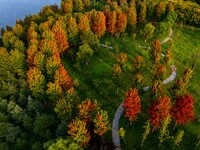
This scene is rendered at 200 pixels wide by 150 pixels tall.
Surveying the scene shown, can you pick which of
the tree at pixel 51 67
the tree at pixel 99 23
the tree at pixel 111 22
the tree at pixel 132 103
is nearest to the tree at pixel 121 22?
the tree at pixel 111 22

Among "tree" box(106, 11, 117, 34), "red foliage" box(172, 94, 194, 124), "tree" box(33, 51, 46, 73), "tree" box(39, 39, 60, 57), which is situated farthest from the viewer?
"tree" box(106, 11, 117, 34)

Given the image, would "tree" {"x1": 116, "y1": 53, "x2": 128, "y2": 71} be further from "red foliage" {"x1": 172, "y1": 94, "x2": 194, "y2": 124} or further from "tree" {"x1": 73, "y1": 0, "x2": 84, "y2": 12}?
"tree" {"x1": 73, "y1": 0, "x2": 84, "y2": 12}

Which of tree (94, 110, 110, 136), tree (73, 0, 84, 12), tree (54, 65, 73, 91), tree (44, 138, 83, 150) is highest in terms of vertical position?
tree (73, 0, 84, 12)

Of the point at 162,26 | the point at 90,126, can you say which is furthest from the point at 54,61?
the point at 162,26

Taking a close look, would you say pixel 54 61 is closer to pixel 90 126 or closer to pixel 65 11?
pixel 90 126

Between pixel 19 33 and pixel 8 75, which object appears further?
pixel 19 33

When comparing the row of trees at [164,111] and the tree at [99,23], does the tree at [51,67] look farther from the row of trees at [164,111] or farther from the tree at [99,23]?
the tree at [99,23]

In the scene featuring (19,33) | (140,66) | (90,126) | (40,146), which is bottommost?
(40,146)

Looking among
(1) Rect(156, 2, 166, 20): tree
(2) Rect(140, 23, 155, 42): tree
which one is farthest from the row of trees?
(1) Rect(156, 2, 166, 20): tree
